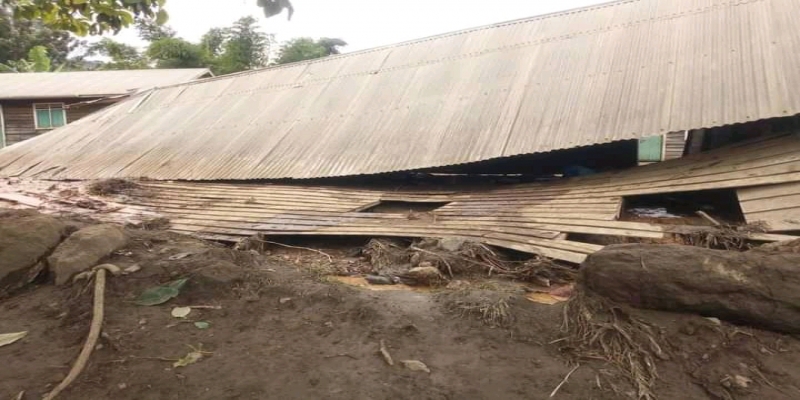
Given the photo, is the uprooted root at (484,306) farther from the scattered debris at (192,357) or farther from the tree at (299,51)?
the tree at (299,51)

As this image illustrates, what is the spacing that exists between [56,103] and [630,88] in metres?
20.3

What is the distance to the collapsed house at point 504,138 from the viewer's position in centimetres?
502

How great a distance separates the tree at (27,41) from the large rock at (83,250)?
28.6 m

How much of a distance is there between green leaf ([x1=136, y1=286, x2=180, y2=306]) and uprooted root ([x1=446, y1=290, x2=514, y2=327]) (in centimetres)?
196

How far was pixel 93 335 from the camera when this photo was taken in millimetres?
2703

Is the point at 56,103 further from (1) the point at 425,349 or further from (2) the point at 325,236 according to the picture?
(1) the point at 425,349

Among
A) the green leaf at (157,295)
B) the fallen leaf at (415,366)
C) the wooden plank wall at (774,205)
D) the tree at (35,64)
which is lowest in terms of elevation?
the fallen leaf at (415,366)

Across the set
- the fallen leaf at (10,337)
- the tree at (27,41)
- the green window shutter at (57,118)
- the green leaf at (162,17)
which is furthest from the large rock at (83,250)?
the tree at (27,41)

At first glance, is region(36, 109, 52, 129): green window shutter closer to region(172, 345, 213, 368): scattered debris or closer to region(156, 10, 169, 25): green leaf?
region(156, 10, 169, 25): green leaf

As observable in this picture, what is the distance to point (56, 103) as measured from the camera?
59.7ft

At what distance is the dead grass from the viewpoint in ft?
25.0

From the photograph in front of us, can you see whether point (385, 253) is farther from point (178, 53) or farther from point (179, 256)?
point (178, 53)

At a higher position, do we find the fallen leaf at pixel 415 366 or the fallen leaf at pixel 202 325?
the fallen leaf at pixel 202 325

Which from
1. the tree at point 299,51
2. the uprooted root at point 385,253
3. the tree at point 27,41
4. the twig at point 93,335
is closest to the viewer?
the twig at point 93,335
